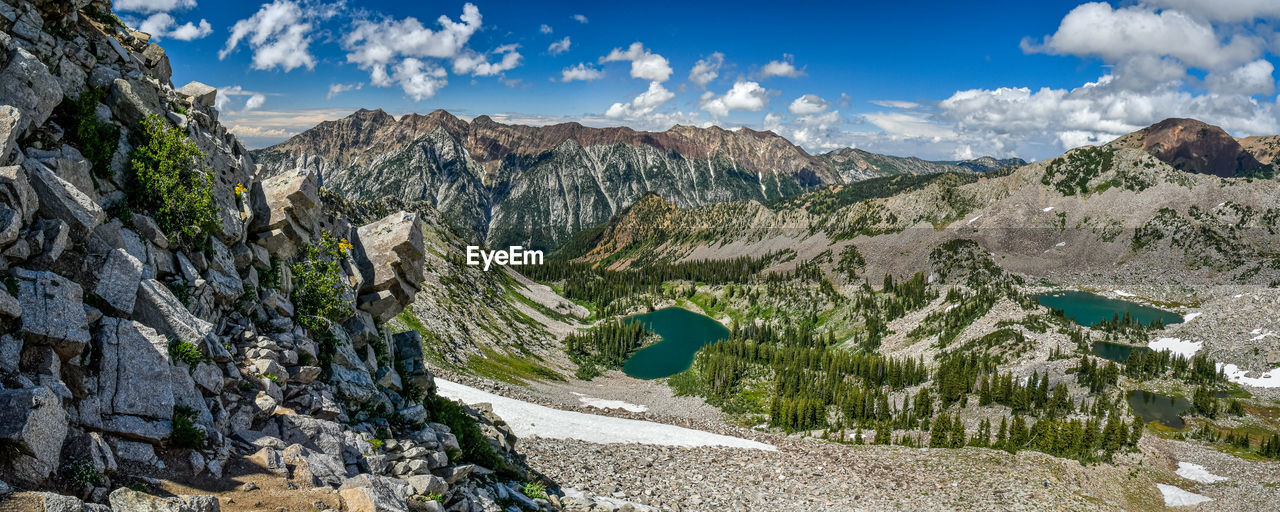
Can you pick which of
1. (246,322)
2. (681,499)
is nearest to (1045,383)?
(681,499)

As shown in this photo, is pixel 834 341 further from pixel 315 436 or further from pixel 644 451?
pixel 315 436

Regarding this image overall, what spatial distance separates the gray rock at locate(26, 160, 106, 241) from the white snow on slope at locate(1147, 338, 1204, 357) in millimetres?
169209

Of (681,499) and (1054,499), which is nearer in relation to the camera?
(681,499)

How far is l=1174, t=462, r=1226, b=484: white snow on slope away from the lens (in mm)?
60281

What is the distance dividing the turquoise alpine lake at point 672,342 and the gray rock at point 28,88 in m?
112

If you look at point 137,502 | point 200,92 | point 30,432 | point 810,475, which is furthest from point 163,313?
point 810,475

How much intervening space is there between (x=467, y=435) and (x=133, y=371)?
40.2ft

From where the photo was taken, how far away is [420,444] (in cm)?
1889

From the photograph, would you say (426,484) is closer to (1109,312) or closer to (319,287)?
(319,287)

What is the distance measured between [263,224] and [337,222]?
4982 millimetres

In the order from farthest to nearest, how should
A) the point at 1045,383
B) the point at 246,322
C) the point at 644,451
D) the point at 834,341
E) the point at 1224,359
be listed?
the point at 834,341 < the point at 1224,359 < the point at 1045,383 < the point at 644,451 < the point at 246,322

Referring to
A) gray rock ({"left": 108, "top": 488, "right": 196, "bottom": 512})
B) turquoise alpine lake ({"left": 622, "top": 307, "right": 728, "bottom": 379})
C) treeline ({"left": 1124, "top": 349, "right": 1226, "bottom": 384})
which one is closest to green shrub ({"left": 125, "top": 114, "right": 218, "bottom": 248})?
gray rock ({"left": 108, "top": 488, "right": 196, "bottom": 512})

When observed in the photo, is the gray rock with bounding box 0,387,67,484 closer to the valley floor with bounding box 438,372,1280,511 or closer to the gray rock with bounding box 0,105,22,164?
the gray rock with bounding box 0,105,22,164

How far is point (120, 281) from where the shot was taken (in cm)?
1302
